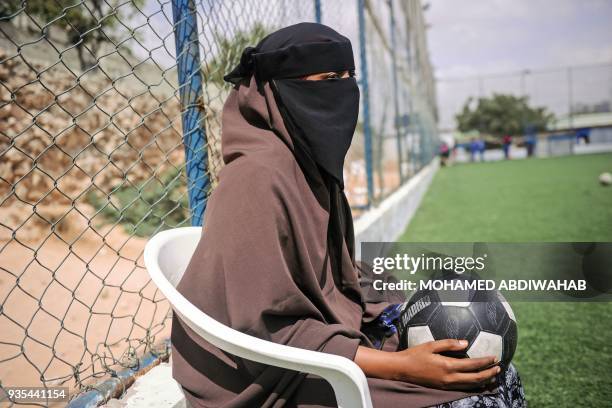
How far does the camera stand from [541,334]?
9.34 ft

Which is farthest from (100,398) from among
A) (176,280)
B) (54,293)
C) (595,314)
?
(595,314)

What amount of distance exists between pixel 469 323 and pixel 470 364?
Answer: 149mm

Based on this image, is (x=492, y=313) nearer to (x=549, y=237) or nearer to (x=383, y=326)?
(x=383, y=326)

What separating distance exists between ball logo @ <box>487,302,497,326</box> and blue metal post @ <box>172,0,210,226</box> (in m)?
1.15

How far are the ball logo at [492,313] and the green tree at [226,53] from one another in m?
1.45

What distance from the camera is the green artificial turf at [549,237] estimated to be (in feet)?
7.39

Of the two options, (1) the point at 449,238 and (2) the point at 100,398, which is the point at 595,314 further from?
(2) the point at 100,398

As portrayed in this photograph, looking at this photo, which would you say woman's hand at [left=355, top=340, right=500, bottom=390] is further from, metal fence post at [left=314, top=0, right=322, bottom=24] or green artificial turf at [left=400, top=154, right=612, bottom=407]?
metal fence post at [left=314, top=0, right=322, bottom=24]

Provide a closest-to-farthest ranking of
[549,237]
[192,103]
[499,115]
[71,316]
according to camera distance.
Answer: [192,103] < [71,316] < [549,237] < [499,115]

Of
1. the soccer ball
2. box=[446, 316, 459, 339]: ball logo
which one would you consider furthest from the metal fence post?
box=[446, 316, 459, 339]: ball logo

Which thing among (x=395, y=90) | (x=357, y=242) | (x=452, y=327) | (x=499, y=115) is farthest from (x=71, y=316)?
(x=499, y=115)

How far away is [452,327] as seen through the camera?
1.28 metres

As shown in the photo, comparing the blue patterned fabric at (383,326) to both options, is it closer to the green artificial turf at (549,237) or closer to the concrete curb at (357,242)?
the concrete curb at (357,242)

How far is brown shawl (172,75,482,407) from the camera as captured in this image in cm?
115
